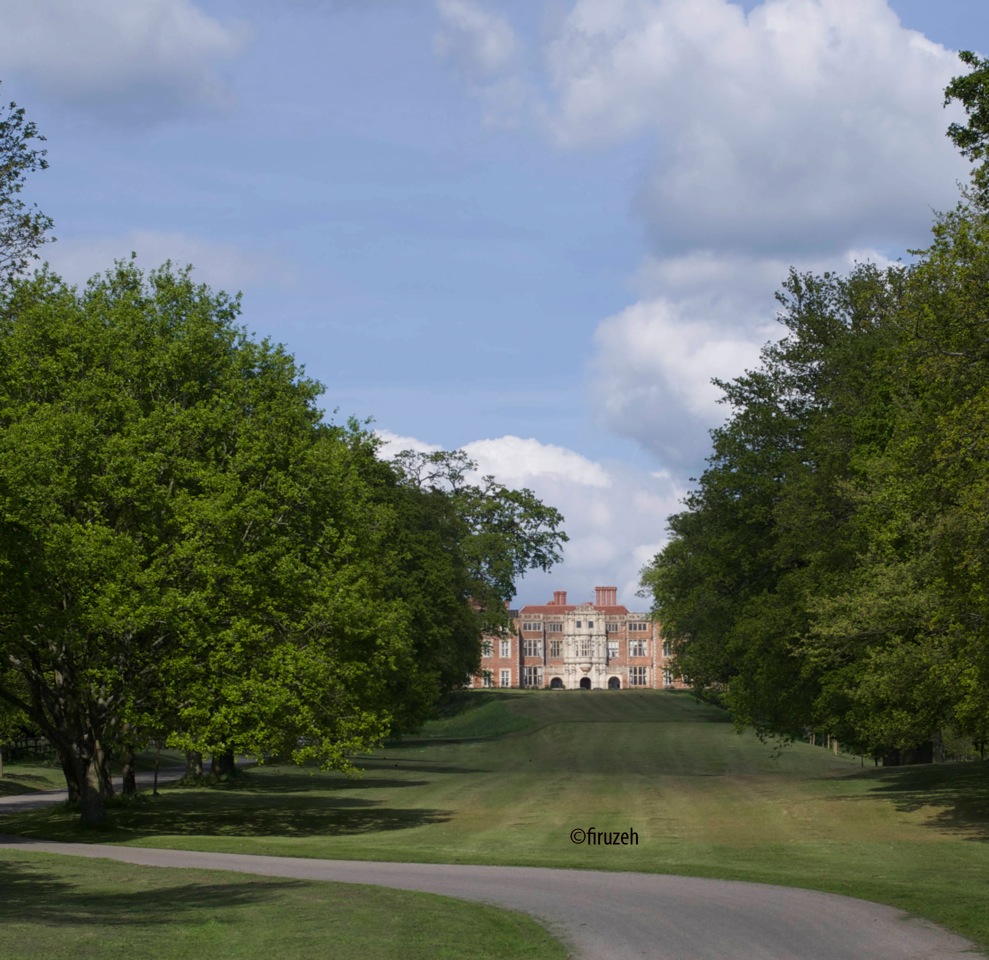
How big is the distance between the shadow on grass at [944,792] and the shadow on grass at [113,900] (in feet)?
63.5

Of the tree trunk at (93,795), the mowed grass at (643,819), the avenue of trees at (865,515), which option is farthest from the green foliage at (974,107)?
the tree trunk at (93,795)

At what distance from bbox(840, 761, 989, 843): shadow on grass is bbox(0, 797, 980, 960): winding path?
1340 centimetres

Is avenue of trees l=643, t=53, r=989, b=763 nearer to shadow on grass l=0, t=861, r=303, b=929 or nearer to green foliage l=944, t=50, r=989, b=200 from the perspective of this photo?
green foliage l=944, t=50, r=989, b=200

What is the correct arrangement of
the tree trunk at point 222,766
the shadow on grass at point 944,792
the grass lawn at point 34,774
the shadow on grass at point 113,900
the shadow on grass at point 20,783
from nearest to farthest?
the shadow on grass at point 113,900 < the shadow on grass at point 944,792 < the shadow on grass at point 20,783 < the grass lawn at point 34,774 < the tree trunk at point 222,766

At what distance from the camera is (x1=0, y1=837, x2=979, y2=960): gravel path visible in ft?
48.4

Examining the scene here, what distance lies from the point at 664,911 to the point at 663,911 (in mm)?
14

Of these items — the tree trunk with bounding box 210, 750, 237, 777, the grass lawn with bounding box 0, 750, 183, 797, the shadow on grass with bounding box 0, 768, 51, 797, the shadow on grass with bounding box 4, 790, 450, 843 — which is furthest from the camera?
the tree trunk with bounding box 210, 750, 237, 777

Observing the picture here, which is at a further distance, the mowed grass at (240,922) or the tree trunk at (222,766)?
the tree trunk at (222,766)

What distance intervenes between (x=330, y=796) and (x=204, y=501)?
2057 centimetres

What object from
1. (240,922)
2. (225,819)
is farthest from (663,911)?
(225,819)

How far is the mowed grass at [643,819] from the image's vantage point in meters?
24.8

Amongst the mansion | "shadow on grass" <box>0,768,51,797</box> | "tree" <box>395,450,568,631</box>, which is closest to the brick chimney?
the mansion

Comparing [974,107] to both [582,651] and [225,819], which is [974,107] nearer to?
[225,819]

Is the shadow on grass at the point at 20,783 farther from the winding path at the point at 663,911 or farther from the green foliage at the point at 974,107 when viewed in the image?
the green foliage at the point at 974,107
